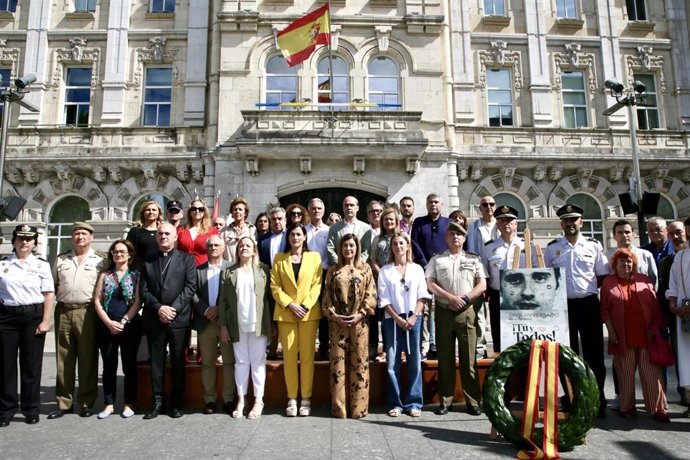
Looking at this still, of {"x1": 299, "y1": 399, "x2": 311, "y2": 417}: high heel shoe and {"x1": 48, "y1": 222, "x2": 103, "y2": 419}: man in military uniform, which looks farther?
{"x1": 48, "y1": 222, "x2": 103, "y2": 419}: man in military uniform

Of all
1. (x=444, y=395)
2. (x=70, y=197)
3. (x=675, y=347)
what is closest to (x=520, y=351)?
(x=444, y=395)

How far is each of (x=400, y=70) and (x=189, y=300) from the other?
12373mm

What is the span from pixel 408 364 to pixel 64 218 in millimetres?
14531

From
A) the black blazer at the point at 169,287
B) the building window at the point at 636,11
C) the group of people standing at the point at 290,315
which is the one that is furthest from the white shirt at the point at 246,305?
the building window at the point at 636,11

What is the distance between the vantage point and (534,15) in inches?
688

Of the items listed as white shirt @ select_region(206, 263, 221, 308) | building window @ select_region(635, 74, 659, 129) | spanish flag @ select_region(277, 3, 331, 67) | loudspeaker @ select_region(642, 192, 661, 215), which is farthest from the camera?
building window @ select_region(635, 74, 659, 129)

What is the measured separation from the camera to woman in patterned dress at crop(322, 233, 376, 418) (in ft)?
19.0

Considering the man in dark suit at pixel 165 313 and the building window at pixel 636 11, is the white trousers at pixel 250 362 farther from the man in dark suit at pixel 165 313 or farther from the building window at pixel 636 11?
the building window at pixel 636 11

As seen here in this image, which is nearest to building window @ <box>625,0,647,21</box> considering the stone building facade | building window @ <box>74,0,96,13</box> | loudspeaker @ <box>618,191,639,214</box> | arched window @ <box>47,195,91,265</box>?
the stone building facade

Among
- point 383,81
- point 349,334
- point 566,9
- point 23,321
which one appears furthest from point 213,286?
point 566,9

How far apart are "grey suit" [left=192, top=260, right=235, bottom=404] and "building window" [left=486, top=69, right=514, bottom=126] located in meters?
13.2

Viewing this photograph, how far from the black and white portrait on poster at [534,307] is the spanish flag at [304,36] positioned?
10586 millimetres

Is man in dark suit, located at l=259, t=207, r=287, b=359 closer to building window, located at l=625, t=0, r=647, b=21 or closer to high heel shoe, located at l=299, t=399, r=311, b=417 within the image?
high heel shoe, located at l=299, t=399, r=311, b=417

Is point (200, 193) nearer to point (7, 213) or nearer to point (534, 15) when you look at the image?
point (7, 213)
